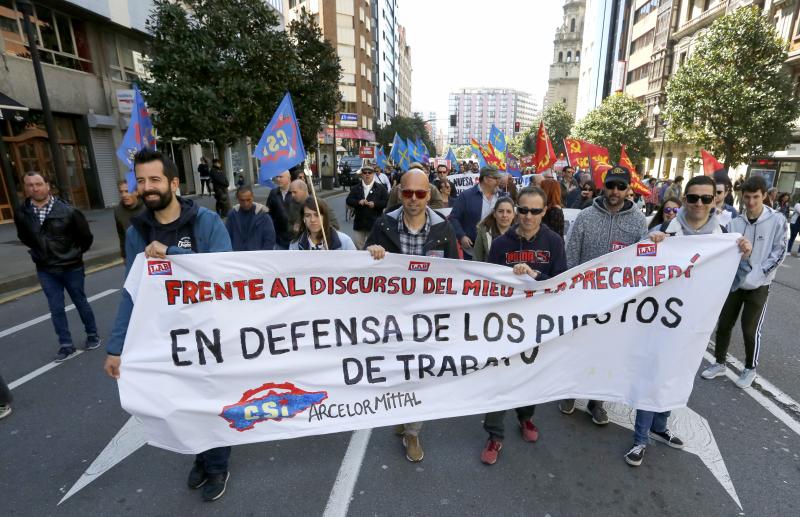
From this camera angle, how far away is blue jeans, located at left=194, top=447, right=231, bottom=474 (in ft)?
8.91

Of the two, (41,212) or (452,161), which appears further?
(452,161)

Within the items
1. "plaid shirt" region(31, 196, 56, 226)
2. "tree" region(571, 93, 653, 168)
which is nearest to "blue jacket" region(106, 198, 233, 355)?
"plaid shirt" region(31, 196, 56, 226)

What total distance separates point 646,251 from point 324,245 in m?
2.45

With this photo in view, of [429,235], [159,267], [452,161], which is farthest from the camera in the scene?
[452,161]

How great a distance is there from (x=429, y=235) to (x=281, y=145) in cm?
218

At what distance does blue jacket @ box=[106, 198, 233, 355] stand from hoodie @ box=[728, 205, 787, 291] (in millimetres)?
4353

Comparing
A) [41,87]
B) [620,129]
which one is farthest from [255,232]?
[620,129]

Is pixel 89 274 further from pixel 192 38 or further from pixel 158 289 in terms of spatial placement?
pixel 192 38

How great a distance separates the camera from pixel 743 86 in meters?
17.3

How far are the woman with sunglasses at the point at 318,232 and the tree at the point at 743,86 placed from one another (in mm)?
20556

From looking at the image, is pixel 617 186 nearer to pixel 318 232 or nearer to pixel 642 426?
pixel 642 426

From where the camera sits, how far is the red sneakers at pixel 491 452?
3.03 meters

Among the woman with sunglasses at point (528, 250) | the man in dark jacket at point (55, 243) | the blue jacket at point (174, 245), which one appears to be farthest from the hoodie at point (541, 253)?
the man in dark jacket at point (55, 243)

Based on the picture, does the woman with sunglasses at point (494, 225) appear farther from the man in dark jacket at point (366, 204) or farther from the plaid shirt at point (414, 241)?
the man in dark jacket at point (366, 204)
